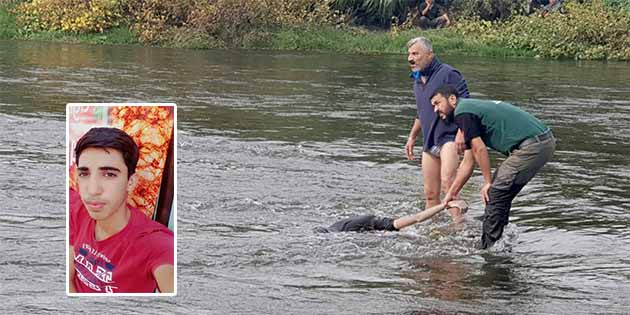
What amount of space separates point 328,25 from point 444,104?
2485 centimetres

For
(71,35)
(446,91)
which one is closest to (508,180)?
(446,91)

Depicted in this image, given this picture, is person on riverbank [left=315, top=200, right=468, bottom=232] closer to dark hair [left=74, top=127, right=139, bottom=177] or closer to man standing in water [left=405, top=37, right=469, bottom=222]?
man standing in water [left=405, top=37, right=469, bottom=222]

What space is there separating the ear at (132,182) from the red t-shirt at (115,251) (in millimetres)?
76

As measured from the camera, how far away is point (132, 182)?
13.0 feet

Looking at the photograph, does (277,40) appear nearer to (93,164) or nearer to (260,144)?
(260,144)

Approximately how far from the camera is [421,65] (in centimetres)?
1041

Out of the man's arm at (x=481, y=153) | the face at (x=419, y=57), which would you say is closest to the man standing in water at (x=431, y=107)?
the face at (x=419, y=57)

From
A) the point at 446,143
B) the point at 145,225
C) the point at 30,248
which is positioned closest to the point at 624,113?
the point at 446,143

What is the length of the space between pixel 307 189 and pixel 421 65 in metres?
2.63

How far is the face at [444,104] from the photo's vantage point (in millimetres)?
9719

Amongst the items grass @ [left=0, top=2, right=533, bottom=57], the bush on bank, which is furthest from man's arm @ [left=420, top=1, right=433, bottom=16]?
the bush on bank

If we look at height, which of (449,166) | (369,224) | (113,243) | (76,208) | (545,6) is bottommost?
(369,224)

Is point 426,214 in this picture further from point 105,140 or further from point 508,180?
point 105,140

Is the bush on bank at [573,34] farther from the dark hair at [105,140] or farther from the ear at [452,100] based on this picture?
the dark hair at [105,140]
